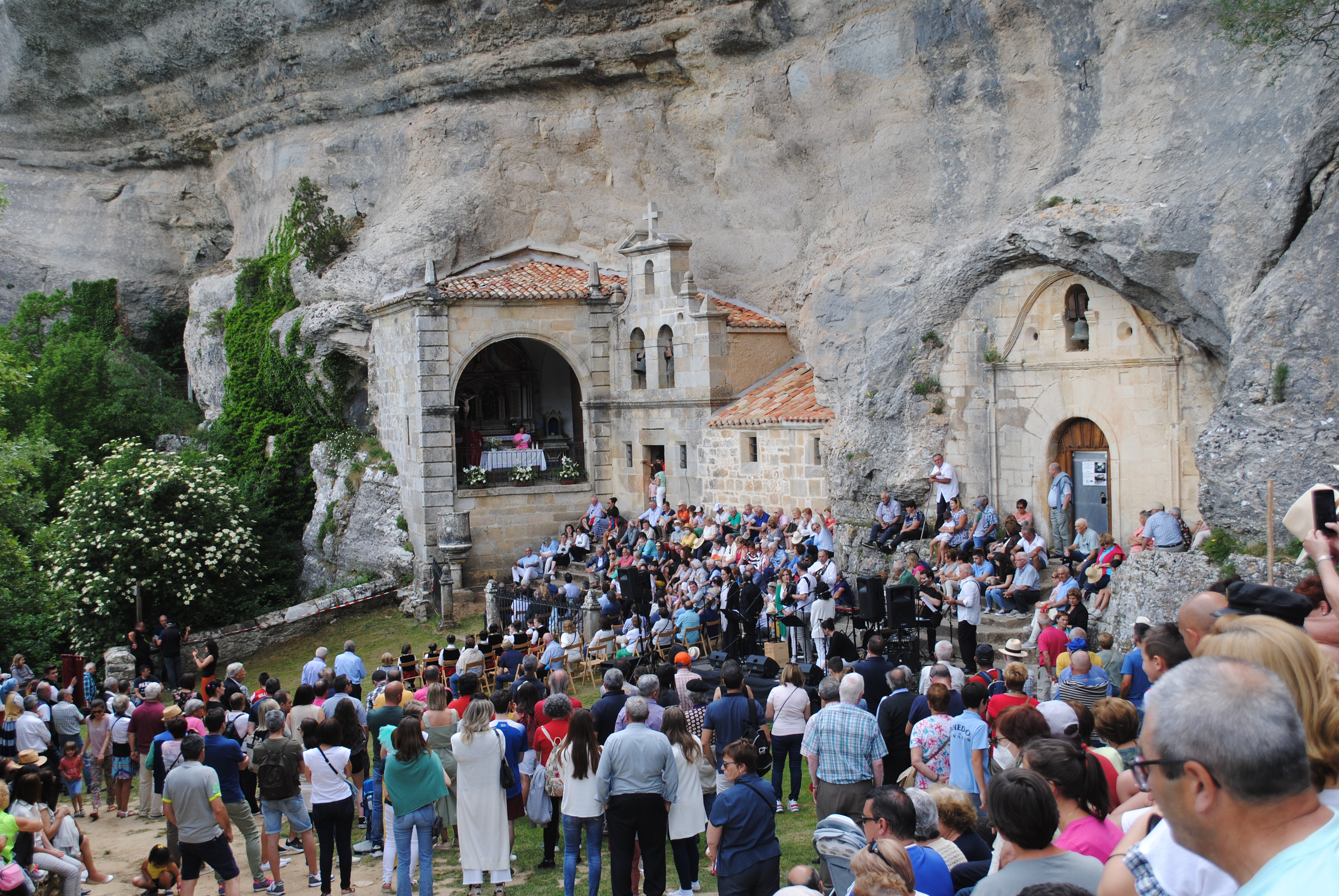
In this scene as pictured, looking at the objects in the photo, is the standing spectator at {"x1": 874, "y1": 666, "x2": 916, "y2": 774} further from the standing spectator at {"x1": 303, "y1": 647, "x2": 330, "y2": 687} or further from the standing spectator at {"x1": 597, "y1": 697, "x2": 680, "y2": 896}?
the standing spectator at {"x1": 303, "y1": 647, "x2": 330, "y2": 687}

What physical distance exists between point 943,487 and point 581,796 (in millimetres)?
10877

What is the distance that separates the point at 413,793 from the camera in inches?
297

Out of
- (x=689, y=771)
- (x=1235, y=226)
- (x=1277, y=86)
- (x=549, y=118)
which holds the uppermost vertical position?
(x=549, y=118)

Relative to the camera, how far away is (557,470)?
24.6 meters

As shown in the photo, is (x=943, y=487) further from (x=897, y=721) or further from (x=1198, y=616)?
(x=1198, y=616)

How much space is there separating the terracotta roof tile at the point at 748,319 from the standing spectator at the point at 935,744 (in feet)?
49.9

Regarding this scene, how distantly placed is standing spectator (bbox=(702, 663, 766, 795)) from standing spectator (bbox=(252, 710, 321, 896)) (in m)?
3.06

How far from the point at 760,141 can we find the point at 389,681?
16.8 m

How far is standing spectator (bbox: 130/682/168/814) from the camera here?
1099 centimetres

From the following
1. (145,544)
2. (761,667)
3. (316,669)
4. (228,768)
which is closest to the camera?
(228,768)

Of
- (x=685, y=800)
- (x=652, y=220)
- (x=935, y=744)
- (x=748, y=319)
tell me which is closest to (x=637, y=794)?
(x=685, y=800)

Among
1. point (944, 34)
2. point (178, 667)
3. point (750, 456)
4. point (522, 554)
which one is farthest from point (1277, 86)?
point (178, 667)

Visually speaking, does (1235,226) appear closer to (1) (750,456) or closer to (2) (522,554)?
(1) (750,456)

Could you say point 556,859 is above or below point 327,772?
below
